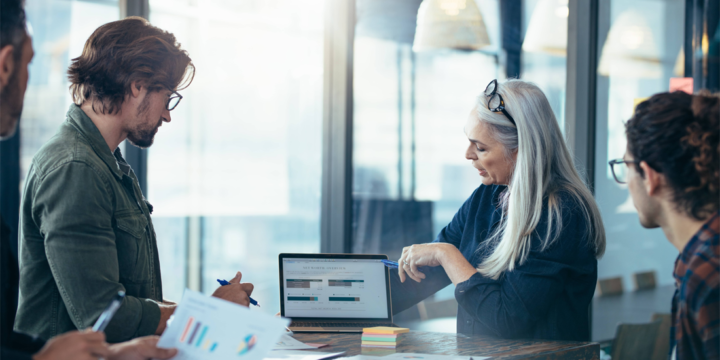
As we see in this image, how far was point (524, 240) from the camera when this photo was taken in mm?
1850

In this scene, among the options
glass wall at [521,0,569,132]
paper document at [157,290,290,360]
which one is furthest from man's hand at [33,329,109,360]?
glass wall at [521,0,569,132]

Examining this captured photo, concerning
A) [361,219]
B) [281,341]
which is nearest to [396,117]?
[361,219]

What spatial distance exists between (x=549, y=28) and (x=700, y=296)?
261 centimetres

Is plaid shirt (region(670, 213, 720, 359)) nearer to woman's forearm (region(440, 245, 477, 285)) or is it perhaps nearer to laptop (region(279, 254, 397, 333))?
woman's forearm (region(440, 245, 477, 285))

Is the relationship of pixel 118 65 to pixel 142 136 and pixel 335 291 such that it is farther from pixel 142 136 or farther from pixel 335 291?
pixel 335 291

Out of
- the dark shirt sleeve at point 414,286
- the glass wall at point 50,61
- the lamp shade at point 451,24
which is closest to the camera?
the dark shirt sleeve at point 414,286

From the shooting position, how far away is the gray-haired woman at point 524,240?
71.1 inches

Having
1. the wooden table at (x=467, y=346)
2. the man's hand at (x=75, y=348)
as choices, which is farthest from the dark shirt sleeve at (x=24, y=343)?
the wooden table at (x=467, y=346)

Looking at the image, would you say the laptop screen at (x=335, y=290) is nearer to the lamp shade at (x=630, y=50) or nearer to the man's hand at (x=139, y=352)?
the man's hand at (x=139, y=352)

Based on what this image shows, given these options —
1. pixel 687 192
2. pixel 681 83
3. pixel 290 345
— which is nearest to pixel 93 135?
pixel 290 345

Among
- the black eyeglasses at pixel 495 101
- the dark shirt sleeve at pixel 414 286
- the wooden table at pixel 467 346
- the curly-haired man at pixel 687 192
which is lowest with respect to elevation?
the wooden table at pixel 467 346

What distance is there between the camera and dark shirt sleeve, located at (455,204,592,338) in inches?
70.0

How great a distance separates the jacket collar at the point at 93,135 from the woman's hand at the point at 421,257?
3.01ft

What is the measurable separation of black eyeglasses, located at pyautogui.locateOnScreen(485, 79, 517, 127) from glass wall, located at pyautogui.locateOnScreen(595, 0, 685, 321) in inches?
69.1
